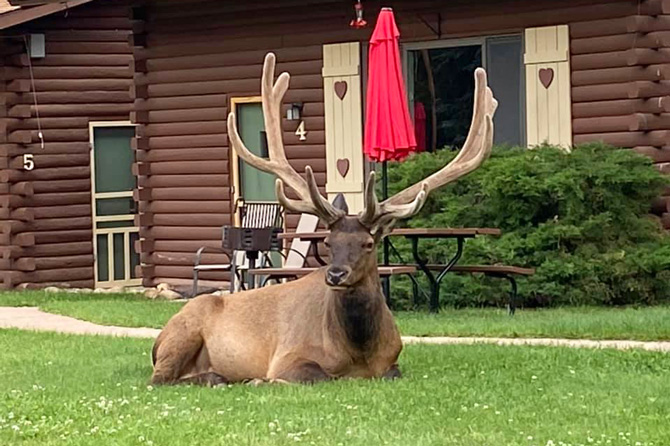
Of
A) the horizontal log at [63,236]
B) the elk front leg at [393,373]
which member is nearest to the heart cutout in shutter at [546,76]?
the elk front leg at [393,373]

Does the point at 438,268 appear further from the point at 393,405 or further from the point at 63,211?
the point at 63,211

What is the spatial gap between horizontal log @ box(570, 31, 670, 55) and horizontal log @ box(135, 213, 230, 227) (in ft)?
17.4

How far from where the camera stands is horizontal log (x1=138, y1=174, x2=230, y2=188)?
760 inches

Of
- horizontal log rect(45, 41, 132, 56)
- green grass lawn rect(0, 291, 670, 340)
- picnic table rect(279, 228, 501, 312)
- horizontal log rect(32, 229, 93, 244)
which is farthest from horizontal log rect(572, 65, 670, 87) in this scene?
horizontal log rect(32, 229, 93, 244)

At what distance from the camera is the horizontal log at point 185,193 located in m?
19.3

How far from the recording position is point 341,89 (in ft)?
58.4

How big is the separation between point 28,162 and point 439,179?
1208cm

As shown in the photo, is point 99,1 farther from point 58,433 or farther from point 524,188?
point 58,433

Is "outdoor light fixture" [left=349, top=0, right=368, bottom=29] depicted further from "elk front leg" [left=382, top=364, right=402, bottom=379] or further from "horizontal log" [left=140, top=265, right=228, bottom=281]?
"elk front leg" [left=382, top=364, right=402, bottom=379]

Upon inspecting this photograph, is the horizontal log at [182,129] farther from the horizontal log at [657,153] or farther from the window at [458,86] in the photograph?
the horizontal log at [657,153]

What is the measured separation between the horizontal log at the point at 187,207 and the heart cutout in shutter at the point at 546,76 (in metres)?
4.74

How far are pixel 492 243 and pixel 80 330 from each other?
4183 mm

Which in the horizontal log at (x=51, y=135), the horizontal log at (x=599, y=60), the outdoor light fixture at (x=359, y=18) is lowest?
the horizontal log at (x=51, y=135)

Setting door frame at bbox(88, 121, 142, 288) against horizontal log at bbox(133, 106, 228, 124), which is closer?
horizontal log at bbox(133, 106, 228, 124)
